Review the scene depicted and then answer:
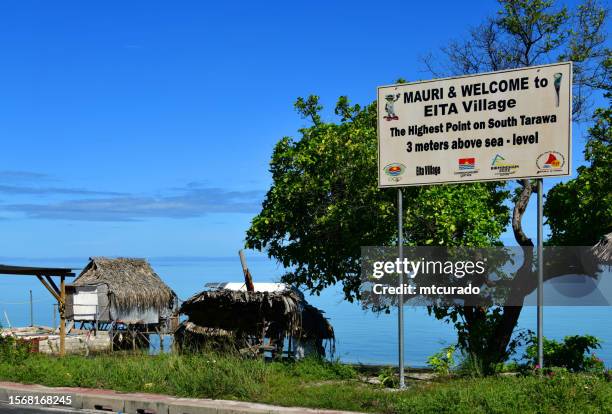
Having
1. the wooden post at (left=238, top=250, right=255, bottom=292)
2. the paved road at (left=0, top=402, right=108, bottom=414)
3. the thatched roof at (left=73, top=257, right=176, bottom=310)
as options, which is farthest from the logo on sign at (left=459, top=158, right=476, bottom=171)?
the thatched roof at (left=73, top=257, right=176, bottom=310)

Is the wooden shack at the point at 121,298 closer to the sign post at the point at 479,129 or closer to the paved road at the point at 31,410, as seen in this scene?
the paved road at the point at 31,410

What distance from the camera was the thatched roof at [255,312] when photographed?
18.6 metres

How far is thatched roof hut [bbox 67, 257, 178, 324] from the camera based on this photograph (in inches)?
1528

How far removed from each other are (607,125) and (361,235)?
7.45 m

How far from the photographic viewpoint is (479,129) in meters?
12.9

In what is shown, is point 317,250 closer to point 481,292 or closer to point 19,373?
point 481,292

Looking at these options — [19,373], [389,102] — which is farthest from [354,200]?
[19,373]

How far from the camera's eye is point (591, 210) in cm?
1781

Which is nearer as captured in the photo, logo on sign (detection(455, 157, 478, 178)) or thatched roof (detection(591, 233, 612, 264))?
logo on sign (detection(455, 157, 478, 178))

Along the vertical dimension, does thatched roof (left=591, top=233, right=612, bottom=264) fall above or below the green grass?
above

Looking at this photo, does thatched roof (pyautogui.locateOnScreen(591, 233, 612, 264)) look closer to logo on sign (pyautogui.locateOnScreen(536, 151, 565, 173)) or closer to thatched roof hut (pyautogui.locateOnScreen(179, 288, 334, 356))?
logo on sign (pyautogui.locateOnScreen(536, 151, 565, 173))

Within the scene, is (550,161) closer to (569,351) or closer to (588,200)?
(588,200)

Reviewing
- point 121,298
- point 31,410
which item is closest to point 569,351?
point 31,410

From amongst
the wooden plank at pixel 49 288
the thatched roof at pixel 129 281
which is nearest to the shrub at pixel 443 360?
the wooden plank at pixel 49 288
